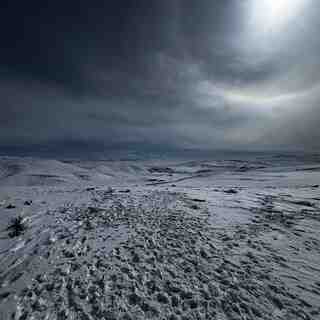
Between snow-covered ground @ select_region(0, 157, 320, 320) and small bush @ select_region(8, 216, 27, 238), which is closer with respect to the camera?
snow-covered ground @ select_region(0, 157, 320, 320)

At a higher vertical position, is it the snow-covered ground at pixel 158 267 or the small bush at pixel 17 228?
the small bush at pixel 17 228

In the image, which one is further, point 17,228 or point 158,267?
point 17,228

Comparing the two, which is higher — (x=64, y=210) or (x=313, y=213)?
(x=64, y=210)

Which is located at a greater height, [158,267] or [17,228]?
[17,228]

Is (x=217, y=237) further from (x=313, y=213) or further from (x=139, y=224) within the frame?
(x=313, y=213)

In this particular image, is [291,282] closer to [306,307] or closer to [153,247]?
[306,307]

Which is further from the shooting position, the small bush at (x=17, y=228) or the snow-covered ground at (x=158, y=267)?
the small bush at (x=17, y=228)

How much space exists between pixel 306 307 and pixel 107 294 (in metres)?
4.69

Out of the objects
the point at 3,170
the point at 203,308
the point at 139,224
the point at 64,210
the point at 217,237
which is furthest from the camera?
the point at 3,170

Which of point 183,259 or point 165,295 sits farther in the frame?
point 183,259

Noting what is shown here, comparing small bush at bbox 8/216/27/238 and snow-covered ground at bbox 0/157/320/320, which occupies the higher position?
small bush at bbox 8/216/27/238

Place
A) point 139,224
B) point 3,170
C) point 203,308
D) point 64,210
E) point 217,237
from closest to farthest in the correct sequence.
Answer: point 203,308 → point 217,237 → point 139,224 → point 64,210 → point 3,170

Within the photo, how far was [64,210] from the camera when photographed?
1041cm

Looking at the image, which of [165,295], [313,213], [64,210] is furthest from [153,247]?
[313,213]
